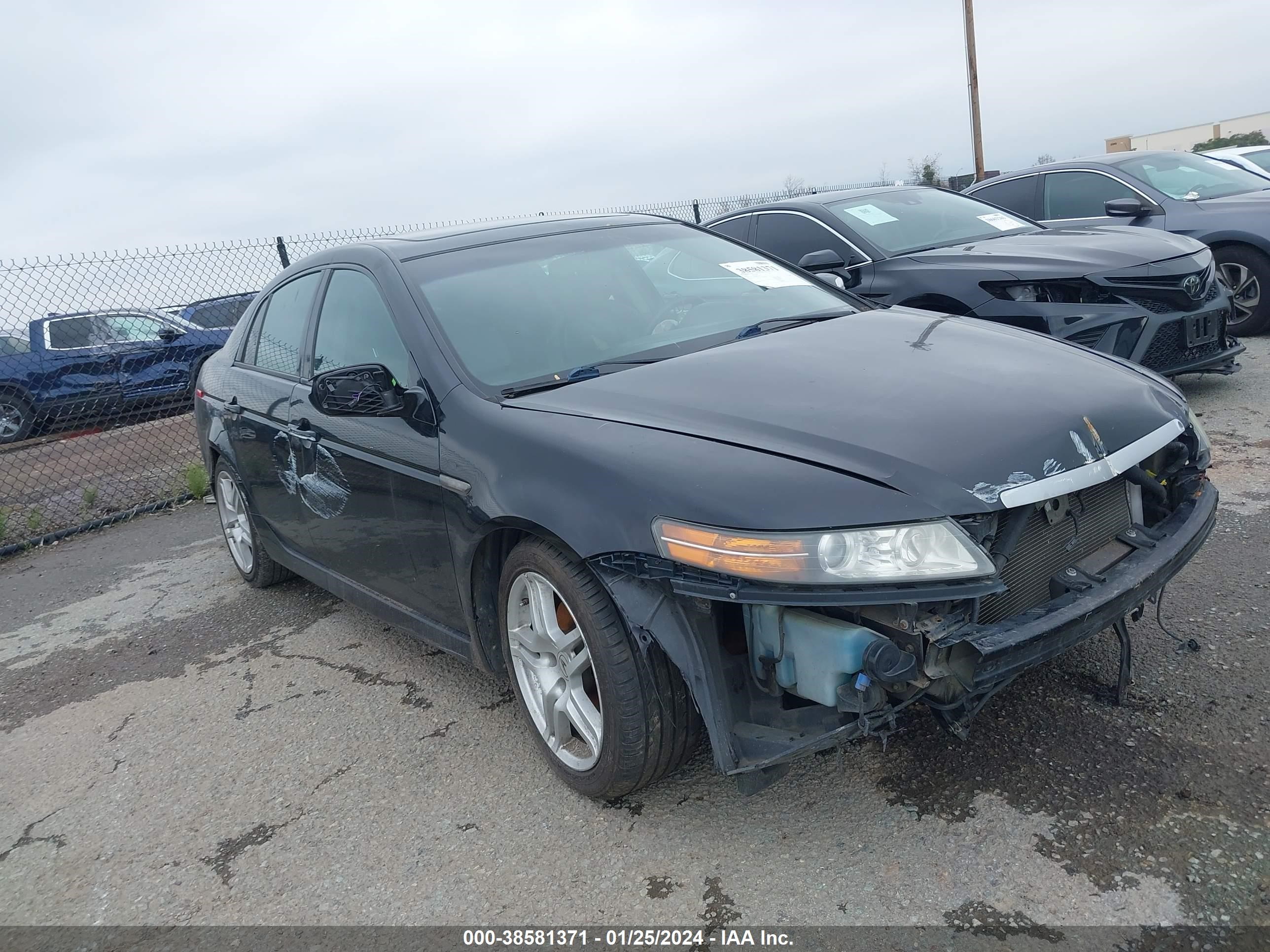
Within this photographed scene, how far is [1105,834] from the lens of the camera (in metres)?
2.38

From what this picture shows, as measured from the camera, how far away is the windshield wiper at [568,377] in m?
3.04

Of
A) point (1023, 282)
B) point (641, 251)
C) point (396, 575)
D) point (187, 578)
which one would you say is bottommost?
point (187, 578)

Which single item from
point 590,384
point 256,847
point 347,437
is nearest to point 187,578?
point 347,437

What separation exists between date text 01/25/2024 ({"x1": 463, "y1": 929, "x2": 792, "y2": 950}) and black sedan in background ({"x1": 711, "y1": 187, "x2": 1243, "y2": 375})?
385 cm

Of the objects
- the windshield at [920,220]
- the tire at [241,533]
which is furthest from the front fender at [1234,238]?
the tire at [241,533]

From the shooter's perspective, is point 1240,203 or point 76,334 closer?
point 1240,203

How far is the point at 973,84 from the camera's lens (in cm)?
2048

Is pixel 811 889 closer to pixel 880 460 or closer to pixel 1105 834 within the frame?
pixel 1105 834

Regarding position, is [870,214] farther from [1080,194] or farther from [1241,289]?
[1241,289]

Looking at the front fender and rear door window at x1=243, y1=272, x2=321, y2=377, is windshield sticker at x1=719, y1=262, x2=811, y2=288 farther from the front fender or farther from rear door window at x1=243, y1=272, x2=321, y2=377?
the front fender

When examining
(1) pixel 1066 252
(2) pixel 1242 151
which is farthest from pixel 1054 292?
(2) pixel 1242 151

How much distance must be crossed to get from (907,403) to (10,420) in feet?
37.6

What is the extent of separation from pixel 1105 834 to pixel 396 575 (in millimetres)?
2271

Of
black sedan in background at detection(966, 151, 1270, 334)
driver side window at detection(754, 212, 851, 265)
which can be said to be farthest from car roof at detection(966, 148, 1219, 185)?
driver side window at detection(754, 212, 851, 265)
